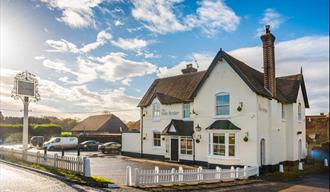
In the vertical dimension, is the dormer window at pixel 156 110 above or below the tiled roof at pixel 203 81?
below

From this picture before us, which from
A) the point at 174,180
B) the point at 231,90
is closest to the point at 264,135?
the point at 231,90

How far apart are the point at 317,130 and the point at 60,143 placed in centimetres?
3624

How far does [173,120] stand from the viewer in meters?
27.9

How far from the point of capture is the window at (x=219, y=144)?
23.4 metres

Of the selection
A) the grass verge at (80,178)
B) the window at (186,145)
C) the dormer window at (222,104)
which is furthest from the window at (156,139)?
the grass verge at (80,178)

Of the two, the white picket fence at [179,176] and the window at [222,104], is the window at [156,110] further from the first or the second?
the white picket fence at [179,176]

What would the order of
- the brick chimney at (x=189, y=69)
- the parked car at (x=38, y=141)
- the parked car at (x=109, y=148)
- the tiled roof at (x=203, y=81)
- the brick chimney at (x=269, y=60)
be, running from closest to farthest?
the tiled roof at (x=203, y=81)
the brick chimney at (x=269, y=60)
the brick chimney at (x=189, y=69)
the parked car at (x=109, y=148)
the parked car at (x=38, y=141)

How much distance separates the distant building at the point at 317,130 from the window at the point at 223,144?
24.0 m

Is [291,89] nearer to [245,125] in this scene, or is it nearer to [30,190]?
[245,125]

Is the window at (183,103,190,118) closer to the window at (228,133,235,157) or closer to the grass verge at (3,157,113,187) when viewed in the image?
the window at (228,133,235,157)

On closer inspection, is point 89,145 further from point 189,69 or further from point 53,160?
point 53,160

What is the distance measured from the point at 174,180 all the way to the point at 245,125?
9085mm

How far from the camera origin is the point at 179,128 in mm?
27406

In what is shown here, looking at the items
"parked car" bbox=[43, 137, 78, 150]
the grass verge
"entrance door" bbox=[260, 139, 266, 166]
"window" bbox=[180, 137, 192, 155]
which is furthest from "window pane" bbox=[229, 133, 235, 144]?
"parked car" bbox=[43, 137, 78, 150]
